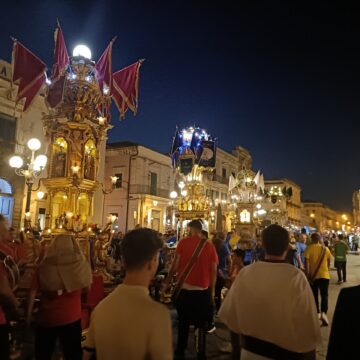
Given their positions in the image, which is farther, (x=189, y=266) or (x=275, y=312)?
(x=189, y=266)

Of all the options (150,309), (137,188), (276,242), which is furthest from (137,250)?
(137,188)

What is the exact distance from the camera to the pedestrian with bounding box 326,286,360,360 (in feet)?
5.63

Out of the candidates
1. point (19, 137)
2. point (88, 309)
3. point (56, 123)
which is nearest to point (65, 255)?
point (88, 309)

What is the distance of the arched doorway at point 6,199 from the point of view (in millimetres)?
22016

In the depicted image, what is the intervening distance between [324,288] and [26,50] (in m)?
9.69

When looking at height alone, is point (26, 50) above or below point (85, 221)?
above

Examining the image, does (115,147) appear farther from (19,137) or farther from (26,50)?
(26,50)

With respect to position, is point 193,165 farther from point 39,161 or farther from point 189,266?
point 189,266

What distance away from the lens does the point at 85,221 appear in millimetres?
9945

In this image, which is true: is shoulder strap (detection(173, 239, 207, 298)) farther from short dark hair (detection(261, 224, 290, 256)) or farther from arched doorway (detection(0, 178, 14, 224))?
arched doorway (detection(0, 178, 14, 224))

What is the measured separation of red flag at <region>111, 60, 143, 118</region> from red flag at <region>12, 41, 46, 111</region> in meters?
2.36

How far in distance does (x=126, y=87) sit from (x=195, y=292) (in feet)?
26.4

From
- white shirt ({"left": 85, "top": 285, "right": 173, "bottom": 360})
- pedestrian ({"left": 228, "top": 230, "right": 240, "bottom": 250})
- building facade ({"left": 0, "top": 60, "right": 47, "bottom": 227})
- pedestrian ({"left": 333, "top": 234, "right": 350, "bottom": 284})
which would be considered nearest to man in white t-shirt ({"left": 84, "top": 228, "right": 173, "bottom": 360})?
white shirt ({"left": 85, "top": 285, "right": 173, "bottom": 360})

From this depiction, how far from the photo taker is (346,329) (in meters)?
1.74
